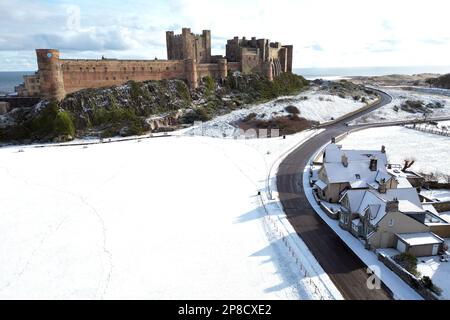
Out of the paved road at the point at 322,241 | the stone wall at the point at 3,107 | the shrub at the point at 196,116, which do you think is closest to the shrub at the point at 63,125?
the stone wall at the point at 3,107

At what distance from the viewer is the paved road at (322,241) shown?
17550mm

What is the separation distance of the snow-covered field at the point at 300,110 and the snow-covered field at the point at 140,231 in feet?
53.5

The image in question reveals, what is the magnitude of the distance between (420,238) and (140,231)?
20.4 metres

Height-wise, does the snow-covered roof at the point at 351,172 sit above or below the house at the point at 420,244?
above

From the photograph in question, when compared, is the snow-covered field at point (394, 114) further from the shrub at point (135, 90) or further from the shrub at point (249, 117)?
the shrub at point (135, 90)

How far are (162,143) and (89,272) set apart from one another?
30510 millimetres

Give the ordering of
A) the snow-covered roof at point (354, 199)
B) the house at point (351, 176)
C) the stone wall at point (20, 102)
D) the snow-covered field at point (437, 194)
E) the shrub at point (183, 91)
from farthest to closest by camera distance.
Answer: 1. the shrub at point (183, 91)
2. the stone wall at point (20, 102)
3. the snow-covered field at point (437, 194)
4. the house at point (351, 176)
5. the snow-covered roof at point (354, 199)

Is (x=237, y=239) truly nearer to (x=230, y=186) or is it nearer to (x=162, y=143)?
(x=230, y=186)

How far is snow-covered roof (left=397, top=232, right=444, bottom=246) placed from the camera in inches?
784

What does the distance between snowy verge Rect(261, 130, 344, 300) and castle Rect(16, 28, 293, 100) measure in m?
43.9

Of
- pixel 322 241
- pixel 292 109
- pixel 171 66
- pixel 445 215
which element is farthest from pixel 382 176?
pixel 171 66

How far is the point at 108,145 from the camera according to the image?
157 ft
